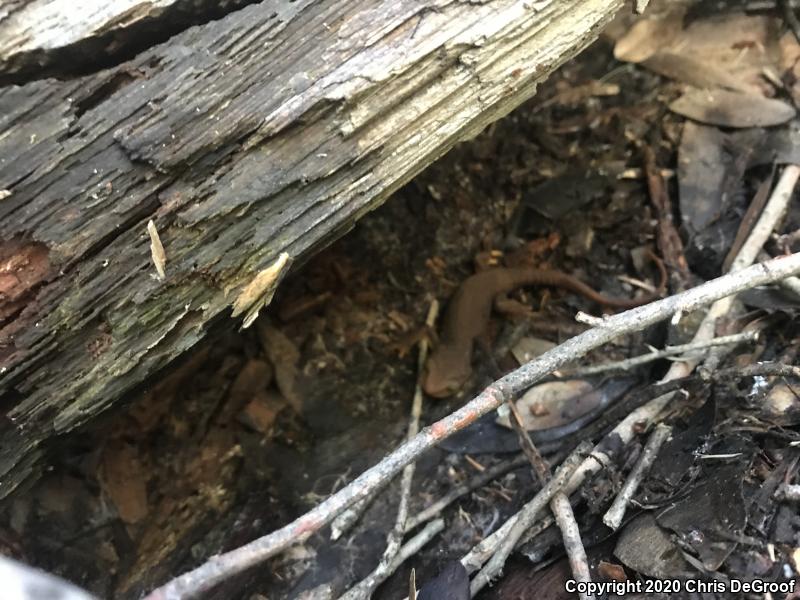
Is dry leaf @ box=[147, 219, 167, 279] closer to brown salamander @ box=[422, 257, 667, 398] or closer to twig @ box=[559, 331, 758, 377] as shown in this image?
brown salamander @ box=[422, 257, 667, 398]

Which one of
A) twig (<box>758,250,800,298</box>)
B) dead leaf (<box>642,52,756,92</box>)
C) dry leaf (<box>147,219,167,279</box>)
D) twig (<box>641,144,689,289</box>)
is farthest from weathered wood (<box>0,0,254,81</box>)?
dead leaf (<box>642,52,756,92</box>)

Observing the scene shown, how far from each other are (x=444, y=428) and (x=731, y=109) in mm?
2330

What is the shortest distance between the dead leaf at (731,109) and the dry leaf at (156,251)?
8.32ft

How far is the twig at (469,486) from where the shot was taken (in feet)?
7.55

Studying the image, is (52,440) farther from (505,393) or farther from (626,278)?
(626,278)

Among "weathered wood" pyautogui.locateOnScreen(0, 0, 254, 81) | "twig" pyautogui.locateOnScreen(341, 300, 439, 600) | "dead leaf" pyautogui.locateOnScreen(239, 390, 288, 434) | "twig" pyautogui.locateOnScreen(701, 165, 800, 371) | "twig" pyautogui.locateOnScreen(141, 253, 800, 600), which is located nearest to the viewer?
"twig" pyautogui.locateOnScreen(141, 253, 800, 600)

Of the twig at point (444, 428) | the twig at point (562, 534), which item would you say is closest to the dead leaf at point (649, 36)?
the twig at point (444, 428)

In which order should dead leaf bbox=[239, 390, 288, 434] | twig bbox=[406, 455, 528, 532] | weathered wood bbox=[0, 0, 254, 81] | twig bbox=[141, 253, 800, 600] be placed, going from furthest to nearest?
dead leaf bbox=[239, 390, 288, 434] < twig bbox=[406, 455, 528, 532] < weathered wood bbox=[0, 0, 254, 81] < twig bbox=[141, 253, 800, 600]

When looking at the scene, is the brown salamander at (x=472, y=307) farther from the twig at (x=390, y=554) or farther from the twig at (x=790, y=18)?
the twig at (x=790, y=18)

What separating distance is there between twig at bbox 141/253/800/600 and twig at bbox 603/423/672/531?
449 millimetres

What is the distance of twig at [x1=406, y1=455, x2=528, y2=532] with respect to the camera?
2301 millimetres

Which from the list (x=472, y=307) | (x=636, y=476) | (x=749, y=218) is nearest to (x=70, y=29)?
(x=636, y=476)

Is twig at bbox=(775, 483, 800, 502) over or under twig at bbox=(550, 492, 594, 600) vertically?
under

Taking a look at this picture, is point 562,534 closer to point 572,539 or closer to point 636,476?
point 572,539
